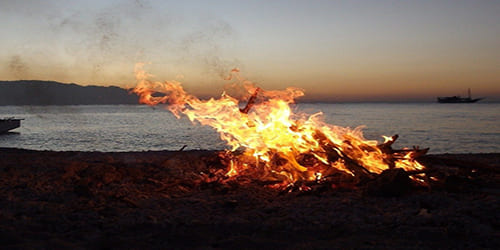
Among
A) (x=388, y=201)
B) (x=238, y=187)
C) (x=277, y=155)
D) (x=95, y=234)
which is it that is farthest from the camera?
(x=277, y=155)

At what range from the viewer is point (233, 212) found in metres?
7.32

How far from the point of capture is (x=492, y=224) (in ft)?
20.3

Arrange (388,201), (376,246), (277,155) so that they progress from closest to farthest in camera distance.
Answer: (376,246)
(388,201)
(277,155)

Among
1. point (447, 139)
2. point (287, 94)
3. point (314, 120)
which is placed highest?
point (287, 94)

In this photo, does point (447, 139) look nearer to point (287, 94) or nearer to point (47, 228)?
point (287, 94)

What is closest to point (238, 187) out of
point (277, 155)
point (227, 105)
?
point (277, 155)

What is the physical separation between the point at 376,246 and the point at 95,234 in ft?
13.5

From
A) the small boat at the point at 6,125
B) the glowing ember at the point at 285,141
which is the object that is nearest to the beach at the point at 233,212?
the glowing ember at the point at 285,141

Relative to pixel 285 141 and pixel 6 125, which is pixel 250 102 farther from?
pixel 6 125

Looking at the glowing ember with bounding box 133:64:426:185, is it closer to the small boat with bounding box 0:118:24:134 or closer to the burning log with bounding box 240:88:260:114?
the burning log with bounding box 240:88:260:114

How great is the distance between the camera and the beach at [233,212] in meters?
5.71

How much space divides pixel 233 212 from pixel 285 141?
330 cm

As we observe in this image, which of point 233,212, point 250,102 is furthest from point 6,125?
point 233,212

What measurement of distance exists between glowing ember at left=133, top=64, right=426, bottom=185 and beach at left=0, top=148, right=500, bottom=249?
752mm
